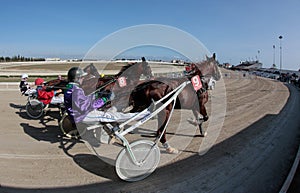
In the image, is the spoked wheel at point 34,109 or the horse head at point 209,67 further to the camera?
the spoked wheel at point 34,109

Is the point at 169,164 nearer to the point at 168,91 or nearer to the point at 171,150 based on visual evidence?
the point at 171,150

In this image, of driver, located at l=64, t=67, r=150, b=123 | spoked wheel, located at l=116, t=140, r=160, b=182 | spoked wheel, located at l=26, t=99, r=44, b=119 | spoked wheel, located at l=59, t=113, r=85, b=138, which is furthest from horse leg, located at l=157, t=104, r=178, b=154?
spoked wheel, located at l=26, t=99, r=44, b=119

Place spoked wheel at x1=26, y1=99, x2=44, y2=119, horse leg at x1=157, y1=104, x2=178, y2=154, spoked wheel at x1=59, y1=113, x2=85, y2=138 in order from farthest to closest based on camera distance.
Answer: spoked wheel at x1=26, y1=99, x2=44, y2=119 < spoked wheel at x1=59, y1=113, x2=85, y2=138 < horse leg at x1=157, y1=104, x2=178, y2=154

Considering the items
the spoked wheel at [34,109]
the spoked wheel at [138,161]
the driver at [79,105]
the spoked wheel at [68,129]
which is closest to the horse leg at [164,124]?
the spoked wheel at [138,161]

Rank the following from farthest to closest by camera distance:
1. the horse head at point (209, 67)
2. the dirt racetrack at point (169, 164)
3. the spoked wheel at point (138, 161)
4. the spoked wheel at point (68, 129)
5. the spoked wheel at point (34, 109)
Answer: the spoked wheel at point (34, 109), the horse head at point (209, 67), the spoked wheel at point (68, 129), the spoked wheel at point (138, 161), the dirt racetrack at point (169, 164)

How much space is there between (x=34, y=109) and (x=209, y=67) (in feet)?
18.1

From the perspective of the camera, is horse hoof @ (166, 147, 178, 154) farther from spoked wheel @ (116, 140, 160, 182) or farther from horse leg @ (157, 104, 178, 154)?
spoked wheel @ (116, 140, 160, 182)

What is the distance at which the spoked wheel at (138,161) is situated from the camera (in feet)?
10.8

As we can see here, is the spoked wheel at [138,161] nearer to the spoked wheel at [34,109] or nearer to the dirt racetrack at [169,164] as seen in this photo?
the dirt racetrack at [169,164]

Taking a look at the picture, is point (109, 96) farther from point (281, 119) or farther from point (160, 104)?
point (281, 119)

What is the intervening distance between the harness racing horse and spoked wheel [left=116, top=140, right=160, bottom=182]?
716 mm

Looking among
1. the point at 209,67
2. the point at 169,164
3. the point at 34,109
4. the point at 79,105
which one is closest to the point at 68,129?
the point at 79,105

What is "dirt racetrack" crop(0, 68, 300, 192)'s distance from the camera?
319 centimetres

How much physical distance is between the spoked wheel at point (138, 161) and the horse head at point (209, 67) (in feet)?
8.28
